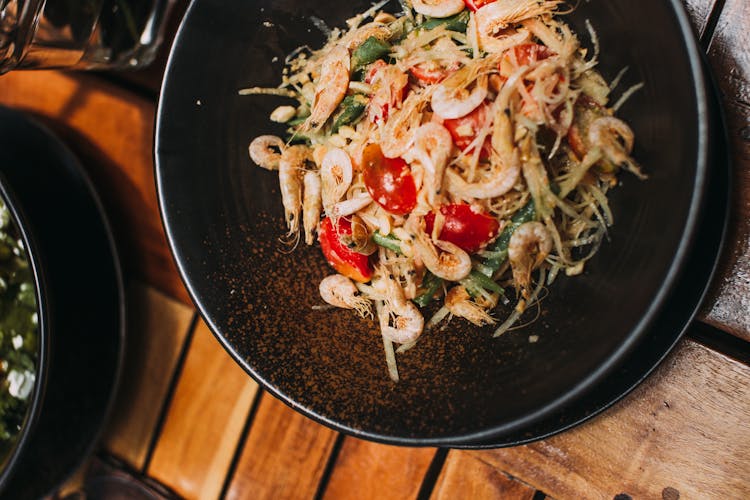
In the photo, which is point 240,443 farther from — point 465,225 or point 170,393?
point 465,225

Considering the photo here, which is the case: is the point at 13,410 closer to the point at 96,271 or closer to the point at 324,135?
the point at 96,271

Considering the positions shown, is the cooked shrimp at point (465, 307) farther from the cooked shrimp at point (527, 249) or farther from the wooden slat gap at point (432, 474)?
the wooden slat gap at point (432, 474)

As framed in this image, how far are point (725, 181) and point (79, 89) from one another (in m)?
1.85

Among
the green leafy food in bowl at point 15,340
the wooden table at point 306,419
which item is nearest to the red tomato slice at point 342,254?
the wooden table at point 306,419

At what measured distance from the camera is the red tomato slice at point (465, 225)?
130cm

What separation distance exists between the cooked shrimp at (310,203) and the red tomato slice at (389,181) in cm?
17

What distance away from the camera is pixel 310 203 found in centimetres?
147

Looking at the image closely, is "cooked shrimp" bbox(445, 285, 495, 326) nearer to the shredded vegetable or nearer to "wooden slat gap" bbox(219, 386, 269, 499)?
the shredded vegetable

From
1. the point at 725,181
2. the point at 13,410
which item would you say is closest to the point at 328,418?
the point at 725,181

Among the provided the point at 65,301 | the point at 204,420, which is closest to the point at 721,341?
the point at 204,420

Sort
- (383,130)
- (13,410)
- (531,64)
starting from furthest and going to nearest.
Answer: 1. (13,410)
2. (383,130)
3. (531,64)

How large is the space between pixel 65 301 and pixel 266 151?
803 millimetres

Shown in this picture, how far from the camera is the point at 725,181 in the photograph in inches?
50.7

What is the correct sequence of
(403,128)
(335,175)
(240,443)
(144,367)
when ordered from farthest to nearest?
1. (144,367)
2. (240,443)
3. (335,175)
4. (403,128)
